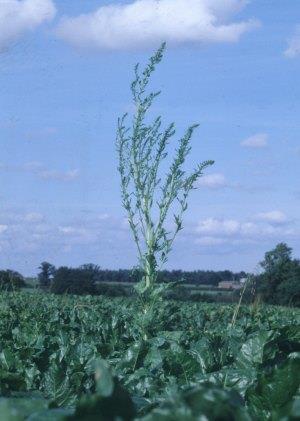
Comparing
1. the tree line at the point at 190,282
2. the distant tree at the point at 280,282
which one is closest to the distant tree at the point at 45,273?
the tree line at the point at 190,282

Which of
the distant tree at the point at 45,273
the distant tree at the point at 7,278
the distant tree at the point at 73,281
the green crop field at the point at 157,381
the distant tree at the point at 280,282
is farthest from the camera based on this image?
the distant tree at the point at 280,282

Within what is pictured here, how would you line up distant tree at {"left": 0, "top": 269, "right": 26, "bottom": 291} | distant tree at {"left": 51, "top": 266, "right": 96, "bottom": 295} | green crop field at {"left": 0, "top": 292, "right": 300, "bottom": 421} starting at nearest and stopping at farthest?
green crop field at {"left": 0, "top": 292, "right": 300, "bottom": 421}, distant tree at {"left": 0, "top": 269, "right": 26, "bottom": 291}, distant tree at {"left": 51, "top": 266, "right": 96, "bottom": 295}

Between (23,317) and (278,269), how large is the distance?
4202 cm

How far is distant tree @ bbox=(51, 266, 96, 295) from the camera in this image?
3747 centimetres

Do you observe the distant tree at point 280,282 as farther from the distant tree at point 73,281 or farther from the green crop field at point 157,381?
the green crop field at point 157,381

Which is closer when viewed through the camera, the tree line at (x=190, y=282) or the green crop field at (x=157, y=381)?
the green crop field at (x=157, y=381)

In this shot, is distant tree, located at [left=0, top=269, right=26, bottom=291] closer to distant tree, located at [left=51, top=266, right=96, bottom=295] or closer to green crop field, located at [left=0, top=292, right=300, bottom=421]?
distant tree, located at [left=51, top=266, right=96, bottom=295]

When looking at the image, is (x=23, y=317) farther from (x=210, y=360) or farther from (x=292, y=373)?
(x=292, y=373)

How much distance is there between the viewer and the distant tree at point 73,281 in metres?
37.5

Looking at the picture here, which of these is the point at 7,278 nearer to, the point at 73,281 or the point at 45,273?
the point at 45,273

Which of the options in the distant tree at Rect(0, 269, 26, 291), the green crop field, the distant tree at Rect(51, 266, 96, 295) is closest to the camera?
the green crop field

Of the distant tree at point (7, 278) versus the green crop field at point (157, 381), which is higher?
the distant tree at point (7, 278)

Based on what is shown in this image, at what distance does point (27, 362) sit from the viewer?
4441 mm

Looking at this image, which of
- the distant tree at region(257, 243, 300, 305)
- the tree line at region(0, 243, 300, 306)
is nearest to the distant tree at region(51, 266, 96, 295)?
the tree line at region(0, 243, 300, 306)
